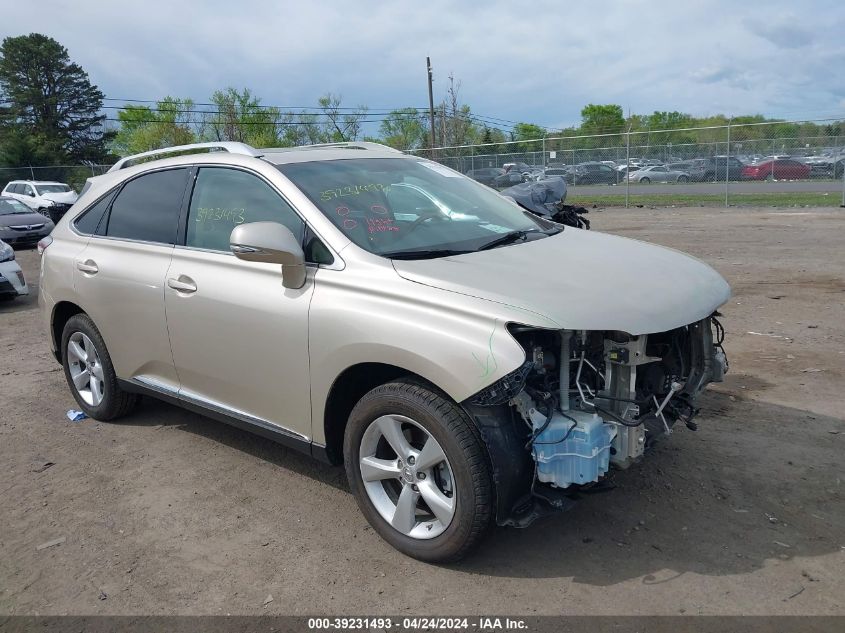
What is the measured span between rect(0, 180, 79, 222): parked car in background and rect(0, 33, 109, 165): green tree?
37.8m

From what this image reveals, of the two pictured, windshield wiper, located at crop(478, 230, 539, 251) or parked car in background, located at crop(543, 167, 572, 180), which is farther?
parked car in background, located at crop(543, 167, 572, 180)

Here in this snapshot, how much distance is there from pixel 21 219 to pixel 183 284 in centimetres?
1653

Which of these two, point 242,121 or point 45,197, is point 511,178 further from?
point 242,121

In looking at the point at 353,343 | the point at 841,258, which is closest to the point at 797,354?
the point at 353,343

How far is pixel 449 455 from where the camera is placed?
3.00 m

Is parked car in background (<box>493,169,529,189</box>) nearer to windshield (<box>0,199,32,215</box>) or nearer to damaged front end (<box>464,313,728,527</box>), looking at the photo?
windshield (<box>0,199,32,215</box>)

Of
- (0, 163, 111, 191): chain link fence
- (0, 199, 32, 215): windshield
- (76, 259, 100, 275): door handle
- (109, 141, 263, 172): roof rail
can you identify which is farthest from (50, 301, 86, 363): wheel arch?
(0, 163, 111, 191): chain link fence

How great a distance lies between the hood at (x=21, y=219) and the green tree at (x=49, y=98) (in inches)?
1816

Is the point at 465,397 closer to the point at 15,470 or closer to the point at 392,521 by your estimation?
the point at 392,521

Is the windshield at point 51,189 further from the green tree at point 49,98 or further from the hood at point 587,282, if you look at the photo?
the green tree at point 49,98

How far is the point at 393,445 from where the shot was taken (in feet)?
10.8

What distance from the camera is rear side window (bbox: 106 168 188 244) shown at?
4.48 m

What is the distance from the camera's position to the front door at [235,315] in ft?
11.9

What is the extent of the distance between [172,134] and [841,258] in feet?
171
